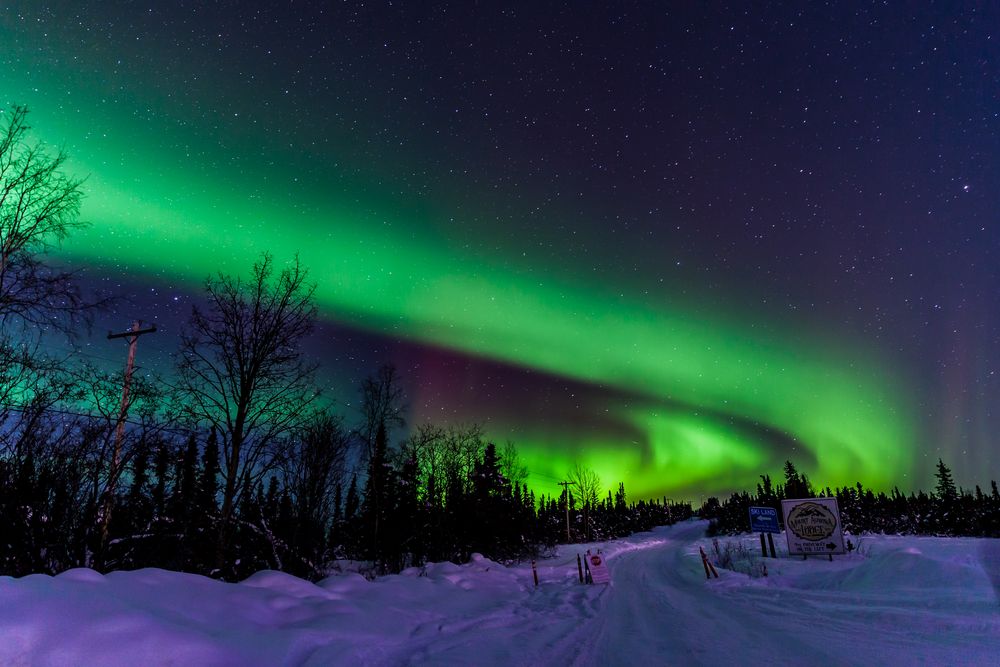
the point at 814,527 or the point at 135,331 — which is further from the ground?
the point at 135,331

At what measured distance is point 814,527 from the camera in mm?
23250

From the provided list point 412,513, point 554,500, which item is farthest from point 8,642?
point 554,500

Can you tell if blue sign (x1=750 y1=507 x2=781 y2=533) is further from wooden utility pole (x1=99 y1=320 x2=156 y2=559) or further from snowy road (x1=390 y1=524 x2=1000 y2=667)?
wooden utility pole (x1=99 y1=320 x2=156 y2=559)

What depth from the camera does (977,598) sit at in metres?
11.3

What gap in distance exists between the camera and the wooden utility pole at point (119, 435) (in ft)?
43.7

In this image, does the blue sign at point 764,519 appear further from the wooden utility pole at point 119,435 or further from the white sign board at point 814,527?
the wooden utility pole at point 119,435

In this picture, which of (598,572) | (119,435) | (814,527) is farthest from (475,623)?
(814,527)

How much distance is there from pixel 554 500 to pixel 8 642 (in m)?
145

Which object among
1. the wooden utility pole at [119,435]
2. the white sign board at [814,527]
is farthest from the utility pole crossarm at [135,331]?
the white sign board at [814,527]

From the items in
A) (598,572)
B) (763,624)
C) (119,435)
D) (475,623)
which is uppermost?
(119,435)

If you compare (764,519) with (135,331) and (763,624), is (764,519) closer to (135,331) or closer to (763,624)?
(763,624)

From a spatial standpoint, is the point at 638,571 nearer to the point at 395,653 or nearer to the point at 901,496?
the point at 395,653

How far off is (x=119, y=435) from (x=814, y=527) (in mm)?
28940

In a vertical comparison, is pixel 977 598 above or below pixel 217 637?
below
